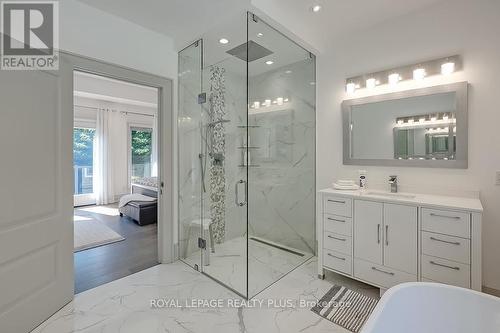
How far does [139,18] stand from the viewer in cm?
252

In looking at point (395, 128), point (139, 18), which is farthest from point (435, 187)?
point (139, 18)

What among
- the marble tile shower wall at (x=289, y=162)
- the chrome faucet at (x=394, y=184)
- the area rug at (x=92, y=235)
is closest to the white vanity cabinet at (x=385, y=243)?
the chrome faucet at (x=394, y=184)

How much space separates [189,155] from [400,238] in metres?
2.47

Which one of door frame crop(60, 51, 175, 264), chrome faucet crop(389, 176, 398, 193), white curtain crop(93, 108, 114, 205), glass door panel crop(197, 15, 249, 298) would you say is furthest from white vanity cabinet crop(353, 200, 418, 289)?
white curtain crop(93, 108, 114, 205)

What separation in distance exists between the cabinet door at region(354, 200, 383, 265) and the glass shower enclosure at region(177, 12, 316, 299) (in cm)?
88

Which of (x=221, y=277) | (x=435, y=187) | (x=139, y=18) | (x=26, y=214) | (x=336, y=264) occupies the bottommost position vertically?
(x=221, y=277)

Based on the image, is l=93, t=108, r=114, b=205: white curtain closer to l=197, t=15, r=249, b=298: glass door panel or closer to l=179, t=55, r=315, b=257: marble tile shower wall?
l=179, t=55, r=315, b=257: marble tile shower wall

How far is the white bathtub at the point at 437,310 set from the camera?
4.45 ft

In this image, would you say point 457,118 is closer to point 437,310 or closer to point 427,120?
point 427,120

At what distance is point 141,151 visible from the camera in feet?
23.2

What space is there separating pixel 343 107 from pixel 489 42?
1.29 metres

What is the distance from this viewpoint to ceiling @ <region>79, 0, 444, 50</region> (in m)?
2.22

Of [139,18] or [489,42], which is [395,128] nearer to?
[489,42]

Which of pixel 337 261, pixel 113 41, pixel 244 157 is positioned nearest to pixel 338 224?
pixel 337 261
